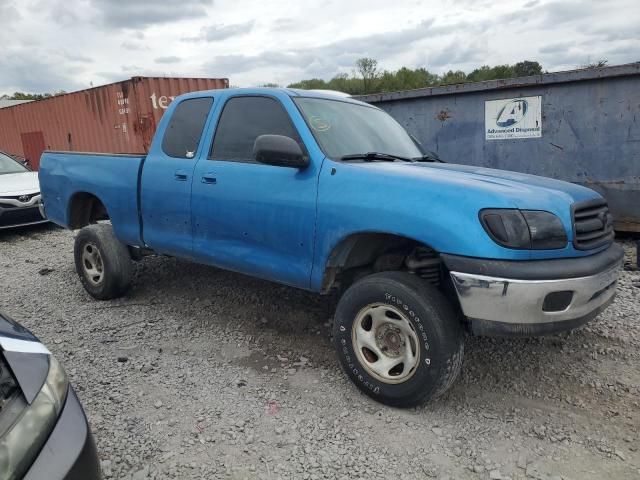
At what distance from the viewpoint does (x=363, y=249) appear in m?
3.21

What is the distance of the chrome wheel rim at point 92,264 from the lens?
4812 mm

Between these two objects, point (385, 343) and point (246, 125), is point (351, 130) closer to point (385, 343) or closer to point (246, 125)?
point (246, 125)

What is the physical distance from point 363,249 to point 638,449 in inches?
70.4

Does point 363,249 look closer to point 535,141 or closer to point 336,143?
point 336,143

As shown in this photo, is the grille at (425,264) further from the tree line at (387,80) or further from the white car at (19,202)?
the tree line at (387,80)

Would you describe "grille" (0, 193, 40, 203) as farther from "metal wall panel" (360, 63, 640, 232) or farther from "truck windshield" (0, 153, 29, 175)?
"metal wall panel" (360, 63, 640, 232)

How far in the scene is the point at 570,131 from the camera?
6289 millimetres

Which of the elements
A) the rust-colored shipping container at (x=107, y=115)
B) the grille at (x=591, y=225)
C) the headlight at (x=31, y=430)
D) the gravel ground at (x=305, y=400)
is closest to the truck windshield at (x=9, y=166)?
the rust-colored shipping container at (x=107, y=115)

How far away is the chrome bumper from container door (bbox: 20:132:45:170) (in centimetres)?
1627

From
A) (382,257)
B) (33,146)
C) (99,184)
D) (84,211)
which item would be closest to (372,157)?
(382,257)

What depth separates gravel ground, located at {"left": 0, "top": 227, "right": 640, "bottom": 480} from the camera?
2508 mm

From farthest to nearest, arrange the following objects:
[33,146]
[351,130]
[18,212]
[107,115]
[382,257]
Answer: [33,146] < [107,115] < [18,212] < [351,130] < [382,257]

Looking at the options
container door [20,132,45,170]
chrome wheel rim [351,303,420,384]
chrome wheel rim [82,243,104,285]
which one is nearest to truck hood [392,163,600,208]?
chrome wheel rim [351,303,420,384]

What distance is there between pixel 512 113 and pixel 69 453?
6.50 meters
